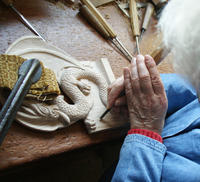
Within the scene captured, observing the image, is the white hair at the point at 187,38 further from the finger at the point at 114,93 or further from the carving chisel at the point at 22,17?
the carving chisel at the point at 22,17

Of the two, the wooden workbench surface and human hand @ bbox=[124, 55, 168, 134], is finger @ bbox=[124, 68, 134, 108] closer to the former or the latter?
human hand @ bbox=[124, 55, 168, 134]

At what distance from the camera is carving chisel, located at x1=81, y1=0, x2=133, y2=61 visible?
0.83 meters

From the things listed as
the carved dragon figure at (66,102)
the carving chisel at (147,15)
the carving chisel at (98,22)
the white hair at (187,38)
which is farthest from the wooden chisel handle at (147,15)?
the white hair at (187,38)

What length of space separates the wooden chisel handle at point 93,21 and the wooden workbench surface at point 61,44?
0.08 ft

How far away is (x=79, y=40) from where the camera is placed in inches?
30.9

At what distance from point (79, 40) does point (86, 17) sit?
0.15 m

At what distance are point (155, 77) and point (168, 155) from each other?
0.76 ft

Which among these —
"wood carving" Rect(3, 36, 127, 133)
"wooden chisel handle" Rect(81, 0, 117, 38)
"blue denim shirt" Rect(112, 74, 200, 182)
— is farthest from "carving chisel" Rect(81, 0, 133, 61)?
"blue denim shirt" Rect(112, 74, 200, 182)

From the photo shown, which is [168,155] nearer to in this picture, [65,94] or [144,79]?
[144,79]

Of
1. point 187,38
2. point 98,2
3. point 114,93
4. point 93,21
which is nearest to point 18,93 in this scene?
point 114,93

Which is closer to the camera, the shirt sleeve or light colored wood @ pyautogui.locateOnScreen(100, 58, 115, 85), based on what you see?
the shirt sleeve

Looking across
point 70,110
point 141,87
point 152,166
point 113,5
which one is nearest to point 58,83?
point 70,110

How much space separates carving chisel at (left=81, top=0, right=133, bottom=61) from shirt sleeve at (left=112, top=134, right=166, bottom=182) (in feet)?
1.49

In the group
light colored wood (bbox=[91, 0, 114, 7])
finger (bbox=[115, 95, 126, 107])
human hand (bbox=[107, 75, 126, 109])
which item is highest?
light colored wood (bbox=[91, 0, 114, 7])
